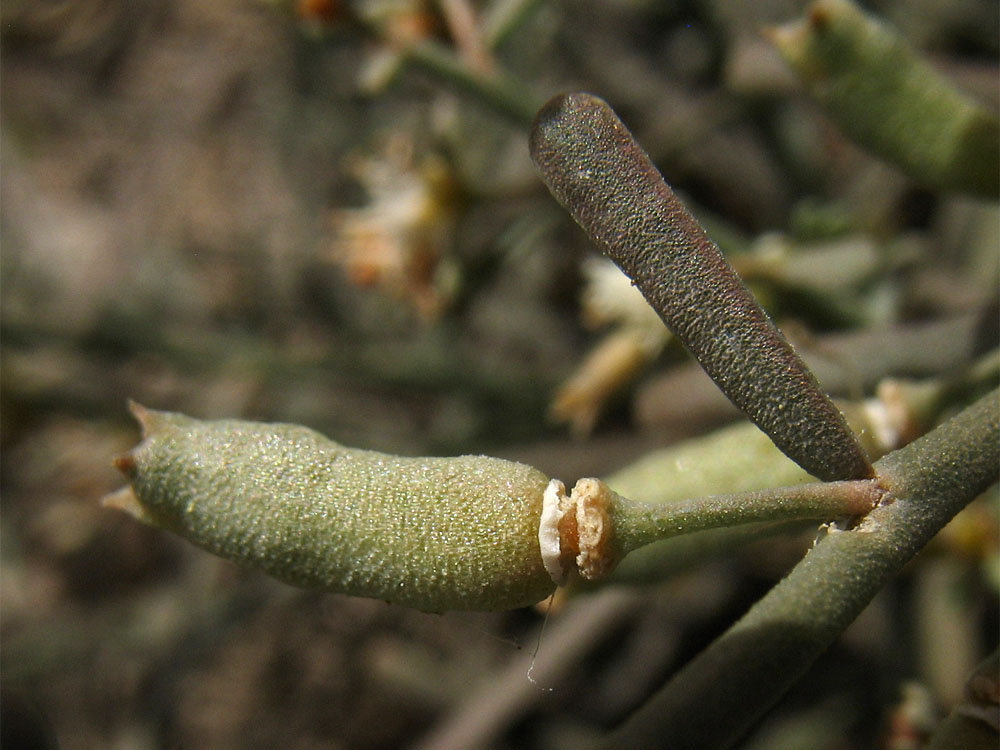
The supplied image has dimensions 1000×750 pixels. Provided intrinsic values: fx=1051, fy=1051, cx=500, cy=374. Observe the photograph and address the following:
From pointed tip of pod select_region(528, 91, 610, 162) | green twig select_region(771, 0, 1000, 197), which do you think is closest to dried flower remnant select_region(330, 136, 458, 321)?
green twig select_region(771, 0, 1000, 197)

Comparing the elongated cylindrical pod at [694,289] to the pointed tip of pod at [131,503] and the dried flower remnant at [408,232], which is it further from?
the dried flower remnant at [408,232]

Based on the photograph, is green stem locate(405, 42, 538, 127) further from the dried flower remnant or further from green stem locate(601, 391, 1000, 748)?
green stem locate(601, 391, 1000, 748)

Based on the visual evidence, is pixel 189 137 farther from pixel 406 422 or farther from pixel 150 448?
pixel 150 448

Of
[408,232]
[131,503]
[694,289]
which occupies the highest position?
[694,289]

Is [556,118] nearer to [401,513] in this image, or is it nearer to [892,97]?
[401,513]

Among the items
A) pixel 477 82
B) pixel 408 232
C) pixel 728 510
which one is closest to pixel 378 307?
pixel 408 232

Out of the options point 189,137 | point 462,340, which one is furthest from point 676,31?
point 189,137
